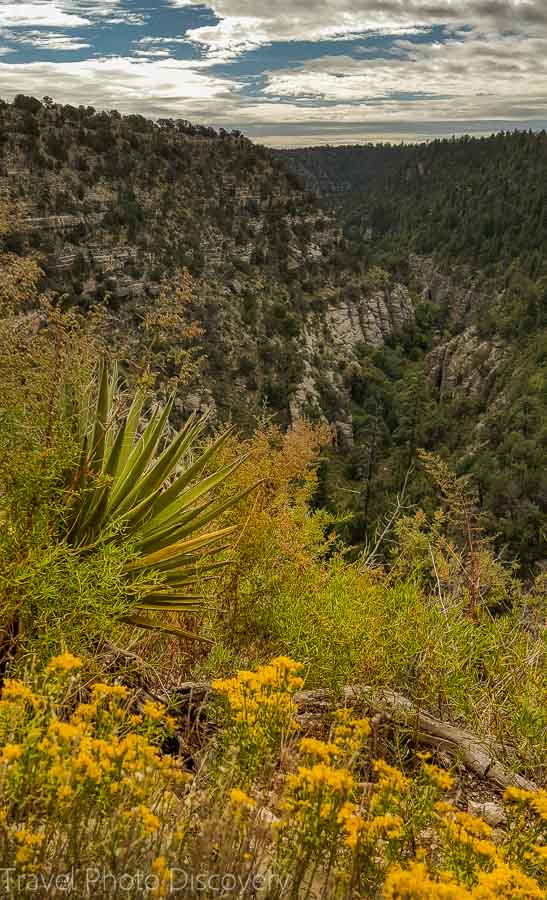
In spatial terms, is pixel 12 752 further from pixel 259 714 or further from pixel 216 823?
pixel 259 714

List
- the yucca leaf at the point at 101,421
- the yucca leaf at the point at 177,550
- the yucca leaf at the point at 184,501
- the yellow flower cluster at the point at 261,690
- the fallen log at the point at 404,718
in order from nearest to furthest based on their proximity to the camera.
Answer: the yellow flower cluster at the point at 261,690 < the fallen log at the point at 404,718 < the yucca leaf at the point at 177,550 < the yucca leaf at the point at 101,421 < the yucca leaf at the point at 184,501

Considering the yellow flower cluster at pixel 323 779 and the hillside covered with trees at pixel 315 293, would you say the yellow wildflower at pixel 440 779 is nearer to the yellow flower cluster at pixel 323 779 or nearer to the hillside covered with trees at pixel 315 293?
the yellow flower cluster at pixel 323 779

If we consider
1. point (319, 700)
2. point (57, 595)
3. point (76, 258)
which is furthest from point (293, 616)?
point (76, 258)

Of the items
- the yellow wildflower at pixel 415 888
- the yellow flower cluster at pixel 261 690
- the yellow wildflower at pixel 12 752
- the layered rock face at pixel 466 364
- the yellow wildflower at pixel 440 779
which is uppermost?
the yellow wildflower at pixel 12 752

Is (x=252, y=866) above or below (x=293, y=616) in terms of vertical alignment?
above

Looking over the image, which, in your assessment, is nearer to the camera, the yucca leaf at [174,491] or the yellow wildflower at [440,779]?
the yellow wildflower at [440,779]

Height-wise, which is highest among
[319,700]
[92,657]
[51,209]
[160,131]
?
[160,131]

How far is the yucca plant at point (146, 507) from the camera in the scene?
2.41 metres

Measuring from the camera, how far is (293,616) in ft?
8.80

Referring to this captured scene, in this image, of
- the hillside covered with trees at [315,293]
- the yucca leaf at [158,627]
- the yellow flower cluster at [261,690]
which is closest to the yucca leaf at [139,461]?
the yucca leaf at [158,627]

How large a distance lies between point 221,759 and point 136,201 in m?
38.8

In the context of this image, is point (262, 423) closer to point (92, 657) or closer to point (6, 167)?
point (92, 657)

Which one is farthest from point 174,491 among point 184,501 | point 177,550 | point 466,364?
point 466,364

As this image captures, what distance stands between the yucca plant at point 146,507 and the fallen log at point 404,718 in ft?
1.14
